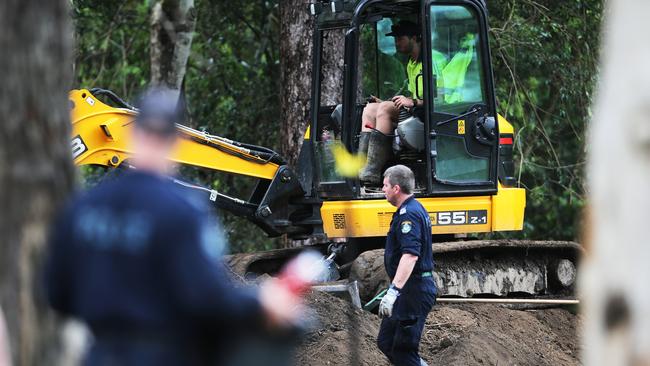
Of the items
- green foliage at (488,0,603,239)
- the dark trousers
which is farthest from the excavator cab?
green foliage at (488,0,603,239)

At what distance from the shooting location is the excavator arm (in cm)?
1191

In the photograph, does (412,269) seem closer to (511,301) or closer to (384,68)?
(511,301)

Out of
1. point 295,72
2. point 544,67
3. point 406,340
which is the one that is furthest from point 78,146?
point 544,67

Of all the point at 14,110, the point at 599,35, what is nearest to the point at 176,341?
the point at 14,110

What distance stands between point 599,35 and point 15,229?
1458cm

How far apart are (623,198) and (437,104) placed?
27.4ft

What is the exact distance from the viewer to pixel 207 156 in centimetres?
1277

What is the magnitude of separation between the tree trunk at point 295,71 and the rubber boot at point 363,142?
3.73 metres

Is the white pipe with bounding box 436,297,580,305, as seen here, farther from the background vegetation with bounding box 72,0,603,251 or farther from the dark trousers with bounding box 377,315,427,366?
the background vegetation with bounding box 72,0,603,251

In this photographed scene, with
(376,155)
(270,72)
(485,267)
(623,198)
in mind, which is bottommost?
(485,267)

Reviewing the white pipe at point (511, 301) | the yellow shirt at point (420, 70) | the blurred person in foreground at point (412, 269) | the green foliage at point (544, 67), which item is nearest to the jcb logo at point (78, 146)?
the yellow shirt at point (420, 70)

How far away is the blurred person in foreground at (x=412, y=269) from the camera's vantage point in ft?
28.7

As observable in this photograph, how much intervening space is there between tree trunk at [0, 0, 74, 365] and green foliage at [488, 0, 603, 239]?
509 inches

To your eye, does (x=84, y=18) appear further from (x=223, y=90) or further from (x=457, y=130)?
(x=457, y=130)
